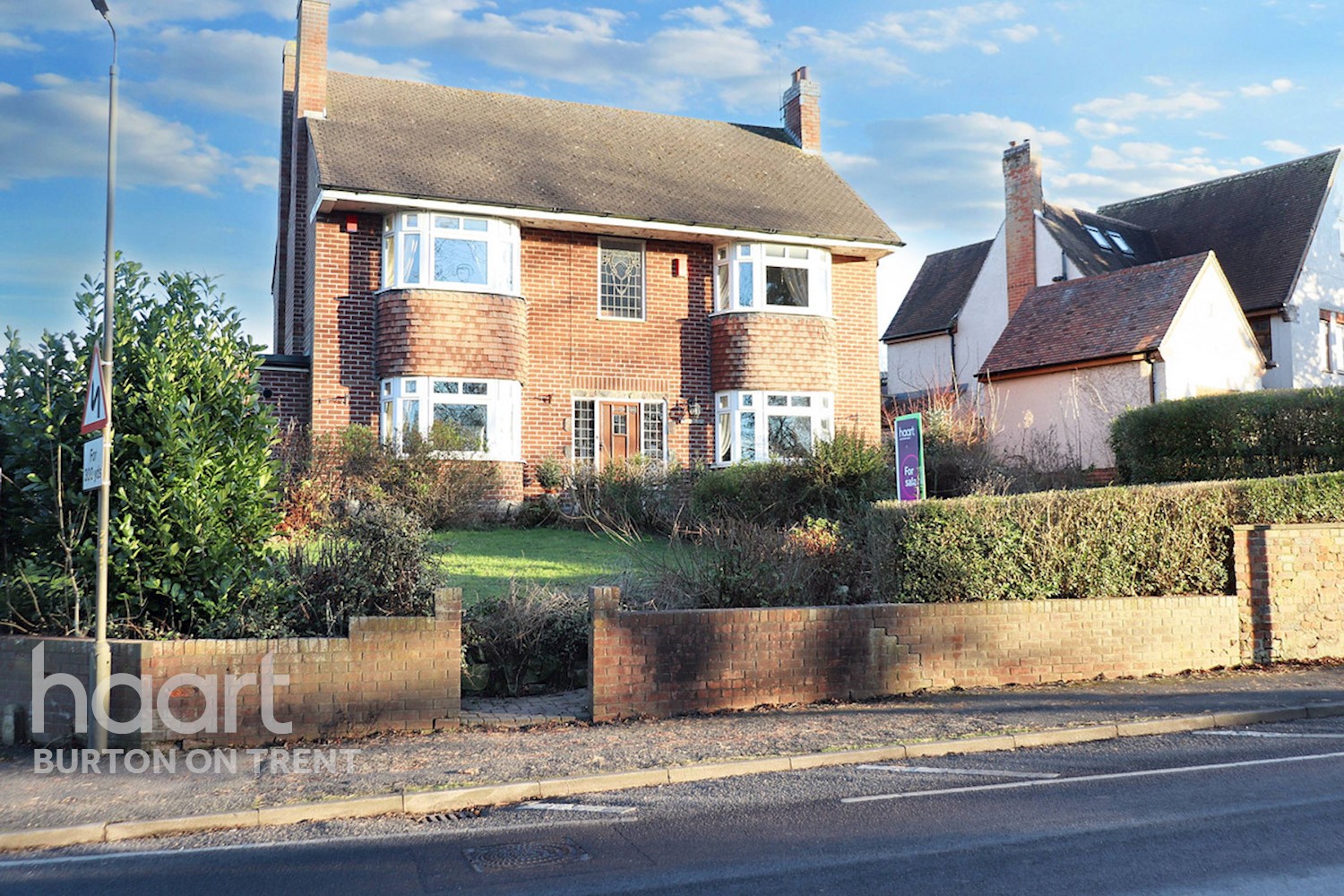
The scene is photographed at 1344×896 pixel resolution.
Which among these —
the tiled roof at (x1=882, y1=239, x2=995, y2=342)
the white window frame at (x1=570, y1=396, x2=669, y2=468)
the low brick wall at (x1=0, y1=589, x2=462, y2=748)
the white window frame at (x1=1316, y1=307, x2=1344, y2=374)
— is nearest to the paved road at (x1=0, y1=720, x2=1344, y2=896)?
the low brick wall at (x1=0, y1=589, x2=462, y2=748)

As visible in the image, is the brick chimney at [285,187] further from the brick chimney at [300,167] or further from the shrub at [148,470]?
the shrub at [148,470]

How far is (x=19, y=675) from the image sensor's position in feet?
30.7

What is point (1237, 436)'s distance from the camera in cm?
1722

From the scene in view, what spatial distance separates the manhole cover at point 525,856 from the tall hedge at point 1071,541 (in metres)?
6.01

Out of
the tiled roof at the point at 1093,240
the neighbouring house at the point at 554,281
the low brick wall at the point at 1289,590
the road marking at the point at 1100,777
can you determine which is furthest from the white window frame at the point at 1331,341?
the road marking at the point at 1100,777

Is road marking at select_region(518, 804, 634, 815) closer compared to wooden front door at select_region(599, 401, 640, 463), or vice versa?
road marking at select_region(518, 804, 634, 815)

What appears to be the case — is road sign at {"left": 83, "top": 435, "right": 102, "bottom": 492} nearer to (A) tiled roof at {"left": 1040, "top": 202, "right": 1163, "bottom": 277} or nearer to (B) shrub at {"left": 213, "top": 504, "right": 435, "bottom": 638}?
(B) shrub at {"left": 213, "top": 504, "right": 435, "bottom": 638}

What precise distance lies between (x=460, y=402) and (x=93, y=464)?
12.3m

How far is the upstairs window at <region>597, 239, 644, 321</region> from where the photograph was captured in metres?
23.3

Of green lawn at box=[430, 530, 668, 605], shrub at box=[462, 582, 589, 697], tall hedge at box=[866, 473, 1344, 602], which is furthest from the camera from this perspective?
green lawn at box=[430, 530, 668, 605]

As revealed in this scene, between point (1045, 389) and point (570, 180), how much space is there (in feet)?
40.6

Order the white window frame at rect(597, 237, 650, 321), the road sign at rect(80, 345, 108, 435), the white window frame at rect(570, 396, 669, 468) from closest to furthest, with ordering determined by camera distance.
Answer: the road sign at rect(80, 345, 108, 435) < the white window frame at rect(570, 396, 669, 468) < the white window frame at rect(597, 237, 650, 321)

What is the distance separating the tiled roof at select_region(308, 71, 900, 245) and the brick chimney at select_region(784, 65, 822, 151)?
410 millimetres
